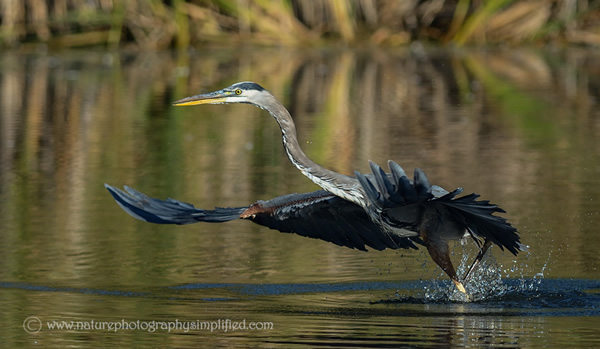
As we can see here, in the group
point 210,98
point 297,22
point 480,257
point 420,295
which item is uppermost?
point 297,22

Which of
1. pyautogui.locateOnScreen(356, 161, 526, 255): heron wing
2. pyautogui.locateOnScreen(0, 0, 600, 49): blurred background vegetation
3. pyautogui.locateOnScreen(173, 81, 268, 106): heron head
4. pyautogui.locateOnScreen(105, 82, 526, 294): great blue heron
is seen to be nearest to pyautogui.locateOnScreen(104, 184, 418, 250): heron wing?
pyautogui.locateOnScreen(105, 82, 526, 294): great blue heron

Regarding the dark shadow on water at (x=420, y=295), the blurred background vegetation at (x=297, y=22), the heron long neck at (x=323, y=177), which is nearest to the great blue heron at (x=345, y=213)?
the heron long neck at (x=323, y=177)

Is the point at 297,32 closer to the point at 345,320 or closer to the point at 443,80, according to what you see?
the point at 443,80

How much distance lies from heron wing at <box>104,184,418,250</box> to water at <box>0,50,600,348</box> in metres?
0.29

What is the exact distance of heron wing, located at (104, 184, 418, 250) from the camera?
7.33 metres

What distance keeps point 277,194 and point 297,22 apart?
1283cm

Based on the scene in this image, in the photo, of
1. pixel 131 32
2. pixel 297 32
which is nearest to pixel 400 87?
pixel 297 32

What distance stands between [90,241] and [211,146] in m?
4.57

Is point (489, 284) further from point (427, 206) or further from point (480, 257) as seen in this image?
point (427, 206)

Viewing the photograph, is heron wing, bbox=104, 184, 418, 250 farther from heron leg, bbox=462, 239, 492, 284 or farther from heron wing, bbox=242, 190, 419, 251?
heron leg, bbox=462, 239, 492, 284

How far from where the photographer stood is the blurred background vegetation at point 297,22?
22.2 m

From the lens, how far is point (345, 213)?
760cm

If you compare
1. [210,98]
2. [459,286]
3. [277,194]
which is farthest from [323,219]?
[277,194]

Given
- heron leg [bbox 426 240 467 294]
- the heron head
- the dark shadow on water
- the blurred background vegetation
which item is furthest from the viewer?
the blurred background vegetation
